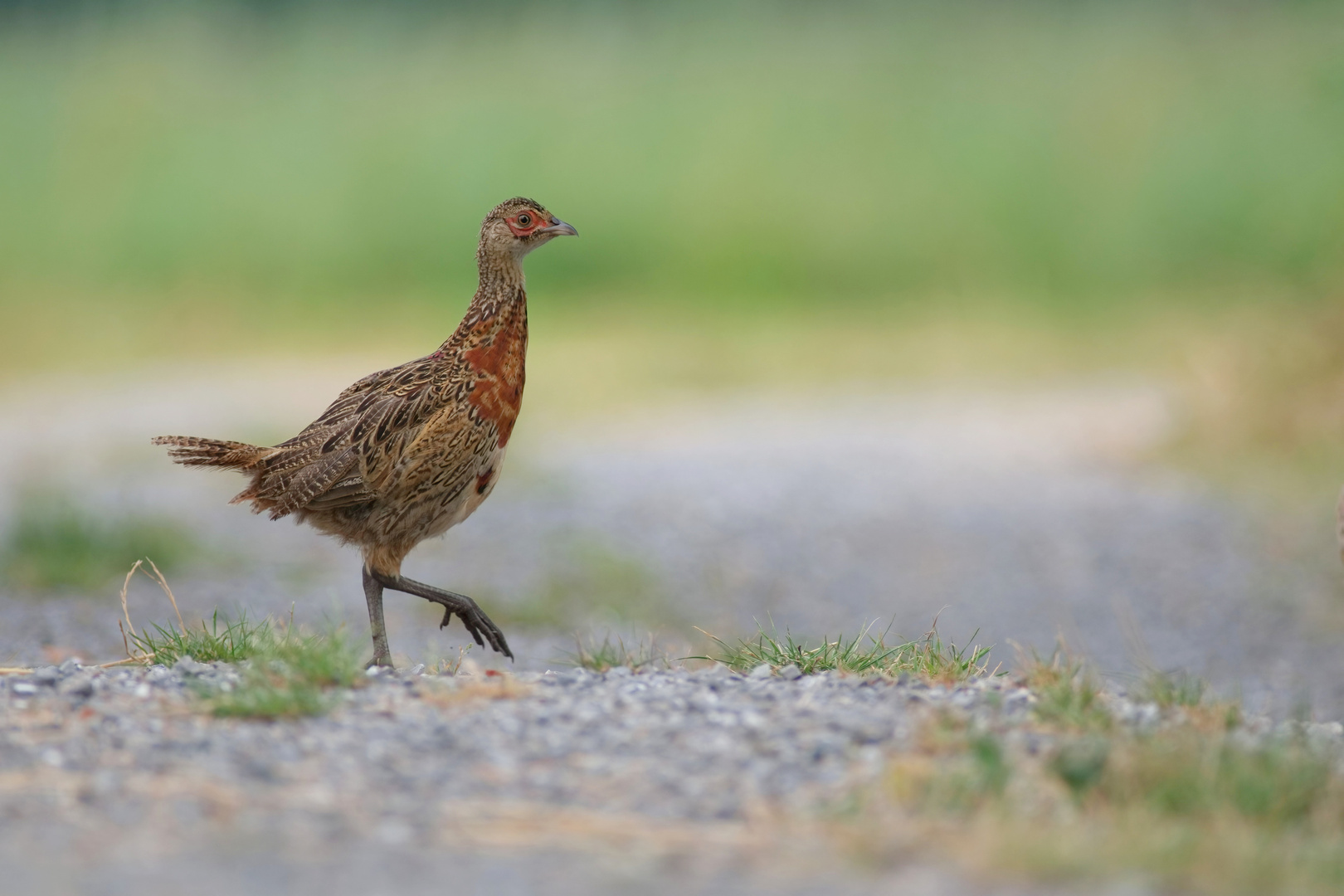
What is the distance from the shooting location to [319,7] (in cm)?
1942

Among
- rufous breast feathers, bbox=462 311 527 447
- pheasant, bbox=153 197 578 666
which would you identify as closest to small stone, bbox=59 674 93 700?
pheasant, bbox=153 197 578 666

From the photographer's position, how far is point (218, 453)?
16.6 feet

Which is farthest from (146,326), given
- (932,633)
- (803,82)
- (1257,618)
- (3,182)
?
(932,633)

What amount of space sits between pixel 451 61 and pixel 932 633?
15.4 meters

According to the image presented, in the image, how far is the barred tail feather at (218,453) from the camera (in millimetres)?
5012

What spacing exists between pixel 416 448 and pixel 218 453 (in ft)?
2.21

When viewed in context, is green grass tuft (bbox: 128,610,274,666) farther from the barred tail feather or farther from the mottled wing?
the barred tail feather

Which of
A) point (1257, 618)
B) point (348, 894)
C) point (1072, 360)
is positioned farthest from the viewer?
point (1072, 360)

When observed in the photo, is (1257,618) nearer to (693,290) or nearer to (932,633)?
(932,633)

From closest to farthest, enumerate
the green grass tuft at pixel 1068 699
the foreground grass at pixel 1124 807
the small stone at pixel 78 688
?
the foreground grass at pixel 1124 807 < the green grass tuft at pixel 1068 699 < the small stone at pixel 78 688

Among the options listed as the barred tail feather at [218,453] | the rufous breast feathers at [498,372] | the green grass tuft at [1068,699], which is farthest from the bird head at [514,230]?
the green grass tuft at [1068,699]

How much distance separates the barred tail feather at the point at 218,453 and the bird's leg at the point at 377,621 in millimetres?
454

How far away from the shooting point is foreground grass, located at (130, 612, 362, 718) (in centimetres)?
363

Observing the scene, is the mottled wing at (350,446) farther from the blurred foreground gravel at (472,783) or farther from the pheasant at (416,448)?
the blurred foreground gravel at (472,783)
